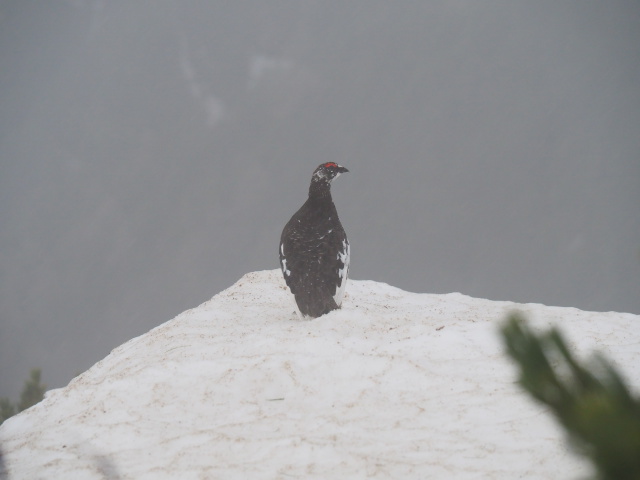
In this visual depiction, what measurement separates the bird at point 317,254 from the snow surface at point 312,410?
1.80 feet

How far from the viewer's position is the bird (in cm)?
780

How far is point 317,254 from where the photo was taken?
8.11m

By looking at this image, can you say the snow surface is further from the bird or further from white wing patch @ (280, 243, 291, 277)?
white wing patch @ (280, 243, 291, 277)

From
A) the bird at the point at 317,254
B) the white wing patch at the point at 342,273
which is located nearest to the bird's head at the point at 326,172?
the bird at the point at 317,254

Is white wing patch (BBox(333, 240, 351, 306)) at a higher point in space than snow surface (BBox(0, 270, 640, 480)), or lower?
higher

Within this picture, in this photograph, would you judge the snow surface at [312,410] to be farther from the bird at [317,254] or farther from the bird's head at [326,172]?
the bird's head at [326,172]

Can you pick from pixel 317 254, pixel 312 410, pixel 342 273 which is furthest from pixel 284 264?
pixel 312 410

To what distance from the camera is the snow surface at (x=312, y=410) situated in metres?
4.09

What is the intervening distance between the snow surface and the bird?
55 cm

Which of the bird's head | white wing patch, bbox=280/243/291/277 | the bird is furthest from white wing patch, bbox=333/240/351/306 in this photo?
the bird's head

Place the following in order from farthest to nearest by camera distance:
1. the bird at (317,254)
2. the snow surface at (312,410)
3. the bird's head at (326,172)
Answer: the bird's head at (326,172) < the bird at (317,254) < the snow surface at (312,410)

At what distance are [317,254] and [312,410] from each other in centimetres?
345

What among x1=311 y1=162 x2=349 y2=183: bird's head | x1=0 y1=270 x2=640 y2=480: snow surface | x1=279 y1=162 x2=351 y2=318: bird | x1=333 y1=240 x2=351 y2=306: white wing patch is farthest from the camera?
x1=311 y1=162 x2=349 y2=183: bird's head

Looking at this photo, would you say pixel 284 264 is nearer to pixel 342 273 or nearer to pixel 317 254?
pixel 317 254
